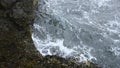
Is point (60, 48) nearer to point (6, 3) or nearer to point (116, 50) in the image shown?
point (116, 50)

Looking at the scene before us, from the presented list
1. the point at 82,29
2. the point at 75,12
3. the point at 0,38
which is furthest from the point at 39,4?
the point at 0,38

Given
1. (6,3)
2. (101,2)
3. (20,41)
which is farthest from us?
(101,2)

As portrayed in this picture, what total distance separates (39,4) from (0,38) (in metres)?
3.83

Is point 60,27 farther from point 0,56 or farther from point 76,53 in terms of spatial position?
point 0,56

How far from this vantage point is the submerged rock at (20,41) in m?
10.6

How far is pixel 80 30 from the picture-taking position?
43.0ft

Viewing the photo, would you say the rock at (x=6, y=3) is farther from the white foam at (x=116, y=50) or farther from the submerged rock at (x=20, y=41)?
the white foam at (x=116, y=50)

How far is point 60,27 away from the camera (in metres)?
13.1

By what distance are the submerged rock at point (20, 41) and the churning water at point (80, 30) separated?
55cm

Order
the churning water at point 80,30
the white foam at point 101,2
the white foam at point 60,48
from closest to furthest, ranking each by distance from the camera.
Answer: the white foam at point 60,48 → the churning water at point 80,30 → the white foam at point 101,2

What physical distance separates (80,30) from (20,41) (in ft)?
11.0

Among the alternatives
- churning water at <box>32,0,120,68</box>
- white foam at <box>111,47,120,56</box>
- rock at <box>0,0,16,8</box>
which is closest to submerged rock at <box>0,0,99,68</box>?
rock at <box>0,0,16,8</box>

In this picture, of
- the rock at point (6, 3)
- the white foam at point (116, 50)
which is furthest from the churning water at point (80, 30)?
the rock at point (6, 3)

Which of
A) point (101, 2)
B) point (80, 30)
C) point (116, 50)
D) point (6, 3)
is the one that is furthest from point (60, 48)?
point (101, 2)
